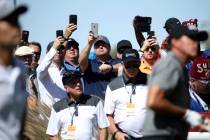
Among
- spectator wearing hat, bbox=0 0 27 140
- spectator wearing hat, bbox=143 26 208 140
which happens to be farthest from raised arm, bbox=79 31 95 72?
spectator wearing hat, bbox=0 0 27 140

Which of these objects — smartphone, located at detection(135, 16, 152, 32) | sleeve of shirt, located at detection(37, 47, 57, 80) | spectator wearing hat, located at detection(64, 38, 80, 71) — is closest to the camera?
sleeve of shirt, located at detection(37, 47, 57, 80)

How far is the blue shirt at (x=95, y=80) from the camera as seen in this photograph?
1035 cm

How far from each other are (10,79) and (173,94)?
1586 millimetres

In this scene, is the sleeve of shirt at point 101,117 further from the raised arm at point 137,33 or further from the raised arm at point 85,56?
the raised arm at point 137,33

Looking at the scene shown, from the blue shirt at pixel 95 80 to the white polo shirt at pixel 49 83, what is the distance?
0.46 metres

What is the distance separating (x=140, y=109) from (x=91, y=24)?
2.20 m

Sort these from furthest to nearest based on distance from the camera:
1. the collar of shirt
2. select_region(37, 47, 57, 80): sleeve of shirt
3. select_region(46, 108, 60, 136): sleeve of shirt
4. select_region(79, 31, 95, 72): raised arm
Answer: select_region(79, 31, 95, 72): raised arm, select_region(37, 47, 57, 80): sleeve of shirt, the collar of shirt, select_region(46, 108, 60, 136): sleeve of shirt

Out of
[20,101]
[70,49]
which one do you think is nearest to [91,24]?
[70,49]

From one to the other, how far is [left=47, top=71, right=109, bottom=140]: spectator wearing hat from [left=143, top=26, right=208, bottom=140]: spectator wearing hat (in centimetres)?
277

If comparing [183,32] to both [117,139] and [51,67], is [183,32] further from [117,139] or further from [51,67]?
[51,67]

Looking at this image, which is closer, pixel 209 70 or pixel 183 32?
pixel 183 32

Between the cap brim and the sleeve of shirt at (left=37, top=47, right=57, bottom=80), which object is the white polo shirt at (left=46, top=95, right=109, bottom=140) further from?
the cap brim

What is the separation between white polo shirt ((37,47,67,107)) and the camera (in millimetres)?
10109

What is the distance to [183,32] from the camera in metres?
6.18
